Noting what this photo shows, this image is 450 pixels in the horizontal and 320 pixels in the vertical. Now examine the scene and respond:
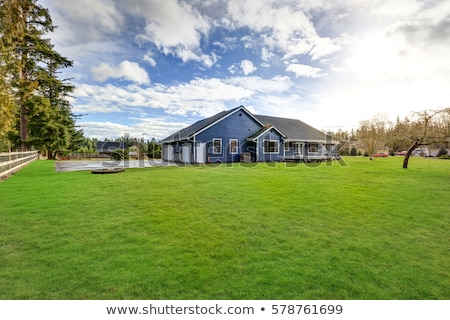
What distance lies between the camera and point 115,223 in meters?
4.53

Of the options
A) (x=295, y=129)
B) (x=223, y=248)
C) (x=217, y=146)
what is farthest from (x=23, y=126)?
(x=295, y=129)

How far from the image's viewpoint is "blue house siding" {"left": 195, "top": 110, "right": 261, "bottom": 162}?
20.7 m

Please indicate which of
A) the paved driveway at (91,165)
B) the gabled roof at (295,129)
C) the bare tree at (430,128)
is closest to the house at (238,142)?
the gabled roof at (295,129)

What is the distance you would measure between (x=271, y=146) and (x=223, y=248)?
2063cm

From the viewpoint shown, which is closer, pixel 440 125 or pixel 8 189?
pixel 8 189

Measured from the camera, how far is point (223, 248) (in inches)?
136

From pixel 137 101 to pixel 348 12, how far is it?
15280mm

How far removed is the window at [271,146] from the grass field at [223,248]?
53.6 ft

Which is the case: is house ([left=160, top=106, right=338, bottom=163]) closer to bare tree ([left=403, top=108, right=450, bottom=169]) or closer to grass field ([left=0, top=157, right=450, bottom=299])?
bare tree ([left=403, top=108, right=450, bottom=169])

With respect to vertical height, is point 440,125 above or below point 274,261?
above

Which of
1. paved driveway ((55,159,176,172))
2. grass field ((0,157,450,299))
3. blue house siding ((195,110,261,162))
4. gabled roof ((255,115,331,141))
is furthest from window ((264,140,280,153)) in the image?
grass field ((0,157,450,299))

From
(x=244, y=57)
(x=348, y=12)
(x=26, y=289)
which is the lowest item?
(x=26, y=289)
